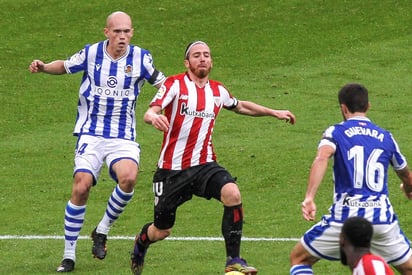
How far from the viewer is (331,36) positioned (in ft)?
88.3

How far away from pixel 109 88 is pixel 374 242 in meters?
4.27

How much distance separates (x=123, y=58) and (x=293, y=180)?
4.48m

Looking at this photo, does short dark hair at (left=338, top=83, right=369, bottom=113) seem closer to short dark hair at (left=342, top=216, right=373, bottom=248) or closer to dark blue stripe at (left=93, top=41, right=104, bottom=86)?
short dark hair at (left=342, top=216, right=373, bottom=248)

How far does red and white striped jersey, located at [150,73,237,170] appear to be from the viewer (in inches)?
504

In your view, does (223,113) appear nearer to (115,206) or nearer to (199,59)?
(115,206)

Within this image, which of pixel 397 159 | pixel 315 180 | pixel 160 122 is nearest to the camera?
pixel 315 180

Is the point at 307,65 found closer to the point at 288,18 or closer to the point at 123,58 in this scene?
the point at 288,18

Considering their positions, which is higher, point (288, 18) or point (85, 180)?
point (288, 18)

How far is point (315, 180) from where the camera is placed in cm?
1050

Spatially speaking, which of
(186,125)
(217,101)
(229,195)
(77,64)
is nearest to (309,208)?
(229,195)

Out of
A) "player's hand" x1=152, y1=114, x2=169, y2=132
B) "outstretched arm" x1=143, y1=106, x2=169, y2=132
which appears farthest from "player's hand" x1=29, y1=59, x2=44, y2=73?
"player's hand" x1=152, y1=114, x2=169, y2=132

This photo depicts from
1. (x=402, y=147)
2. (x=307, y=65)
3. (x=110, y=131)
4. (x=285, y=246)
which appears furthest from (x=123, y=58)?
(x=307, y=65)

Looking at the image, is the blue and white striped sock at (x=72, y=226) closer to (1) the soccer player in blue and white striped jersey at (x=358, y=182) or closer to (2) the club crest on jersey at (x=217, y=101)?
(2) the club crest on jersey at (x=217, y=101)

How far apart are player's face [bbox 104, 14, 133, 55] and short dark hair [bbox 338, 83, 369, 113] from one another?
3.70m
